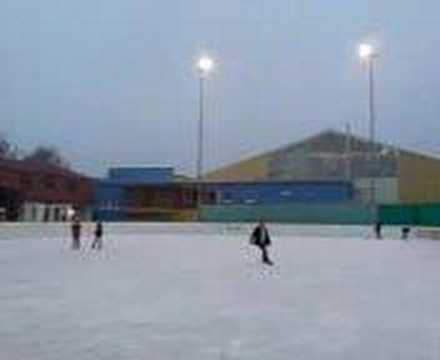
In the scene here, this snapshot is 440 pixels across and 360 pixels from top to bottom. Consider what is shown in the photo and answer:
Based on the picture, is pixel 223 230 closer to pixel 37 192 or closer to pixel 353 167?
pixel 37 192

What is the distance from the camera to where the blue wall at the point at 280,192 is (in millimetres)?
65250

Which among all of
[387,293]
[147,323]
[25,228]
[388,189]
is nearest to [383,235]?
[25,228]

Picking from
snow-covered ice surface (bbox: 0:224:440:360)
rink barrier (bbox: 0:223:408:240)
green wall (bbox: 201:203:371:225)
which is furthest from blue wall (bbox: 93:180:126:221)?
snow-covered ice surface (bbox: 0:224:440:360)

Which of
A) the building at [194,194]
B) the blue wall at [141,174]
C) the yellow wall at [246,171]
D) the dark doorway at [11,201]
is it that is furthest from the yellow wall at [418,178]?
the dark doorway at [11,201]

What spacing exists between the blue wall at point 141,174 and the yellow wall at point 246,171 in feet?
13.5

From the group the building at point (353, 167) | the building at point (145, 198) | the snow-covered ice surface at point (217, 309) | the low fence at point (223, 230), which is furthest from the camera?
the building at point (353, 167)

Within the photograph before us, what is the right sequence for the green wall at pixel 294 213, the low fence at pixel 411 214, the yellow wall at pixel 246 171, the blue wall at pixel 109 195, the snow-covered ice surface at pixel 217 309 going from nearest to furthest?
the snow-covered ice surface at pixel 217 309, the low fence at pixel 411 214, the green wall at pixel 294 213, the blue wall at pixel 109 195, the yellow wall at pixel 246 171

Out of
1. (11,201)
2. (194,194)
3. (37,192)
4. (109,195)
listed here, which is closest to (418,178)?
(194,194)

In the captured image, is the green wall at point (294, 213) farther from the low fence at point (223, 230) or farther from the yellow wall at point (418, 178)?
the yellow wall at point (418, 178)

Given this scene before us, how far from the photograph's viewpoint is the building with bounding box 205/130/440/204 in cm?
6612

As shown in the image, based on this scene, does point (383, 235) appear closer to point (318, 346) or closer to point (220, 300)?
point (220, 300)

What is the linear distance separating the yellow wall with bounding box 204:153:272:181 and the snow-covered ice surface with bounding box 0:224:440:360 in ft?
159

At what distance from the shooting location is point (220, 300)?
13.3 m

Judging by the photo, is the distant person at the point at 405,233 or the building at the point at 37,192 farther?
the building at the point at 37,192
